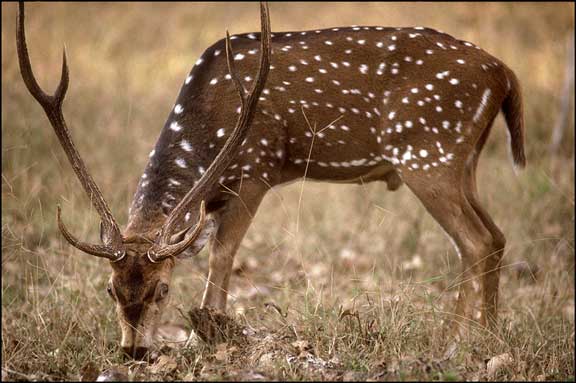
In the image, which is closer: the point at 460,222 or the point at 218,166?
the point at 218,166

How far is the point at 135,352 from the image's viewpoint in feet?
15.3

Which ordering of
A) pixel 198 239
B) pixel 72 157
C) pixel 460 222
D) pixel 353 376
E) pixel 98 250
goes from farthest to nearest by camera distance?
pixel 460 222 < pixel 198 239 < pixel 72 157 < pixel 98 250 < pixel 353 376

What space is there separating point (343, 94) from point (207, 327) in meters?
1.86

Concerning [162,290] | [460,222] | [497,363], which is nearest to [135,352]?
[162,290]

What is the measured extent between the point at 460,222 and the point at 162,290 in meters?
2.10

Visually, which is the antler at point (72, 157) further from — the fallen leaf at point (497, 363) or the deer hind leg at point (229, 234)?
the fallen leaf at point (497, 363)

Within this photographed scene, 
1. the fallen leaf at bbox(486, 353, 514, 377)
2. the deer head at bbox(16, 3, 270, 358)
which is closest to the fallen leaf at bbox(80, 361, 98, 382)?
the deer head at bbox(16, 3, 270, 358)

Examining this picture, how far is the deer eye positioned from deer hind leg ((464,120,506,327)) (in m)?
2.17

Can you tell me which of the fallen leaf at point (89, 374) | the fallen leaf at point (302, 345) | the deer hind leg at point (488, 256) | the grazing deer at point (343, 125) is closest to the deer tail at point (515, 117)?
the grazing deer at point (343, 125)

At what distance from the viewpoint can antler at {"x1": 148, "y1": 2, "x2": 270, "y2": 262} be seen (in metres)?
4.63

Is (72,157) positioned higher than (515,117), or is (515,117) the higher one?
(72,157)

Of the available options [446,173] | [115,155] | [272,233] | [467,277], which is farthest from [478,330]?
[115,155]

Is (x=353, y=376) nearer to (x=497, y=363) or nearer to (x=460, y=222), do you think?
(x=497, y=363)

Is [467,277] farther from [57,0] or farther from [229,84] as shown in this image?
[57,0]
